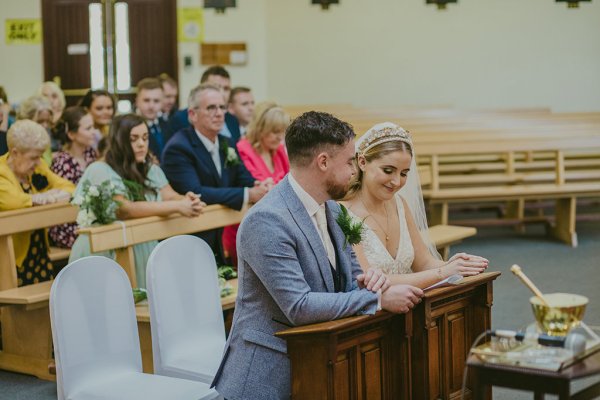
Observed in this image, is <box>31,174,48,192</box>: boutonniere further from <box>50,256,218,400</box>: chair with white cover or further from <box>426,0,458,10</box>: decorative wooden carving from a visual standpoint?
<box>426,0,458,10</box>: decorative wooden carving

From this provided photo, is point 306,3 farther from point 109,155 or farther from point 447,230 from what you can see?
point 109,155

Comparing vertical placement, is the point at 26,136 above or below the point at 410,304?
above

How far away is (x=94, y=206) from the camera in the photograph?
5008 millimetres

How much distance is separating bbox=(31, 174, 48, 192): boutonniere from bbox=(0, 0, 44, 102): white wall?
23.3 ft

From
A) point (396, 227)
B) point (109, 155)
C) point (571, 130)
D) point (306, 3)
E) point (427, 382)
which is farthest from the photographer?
A: point (306, 3)

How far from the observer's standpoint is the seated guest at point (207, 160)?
18.7 ft

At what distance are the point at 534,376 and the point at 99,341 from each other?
166cm

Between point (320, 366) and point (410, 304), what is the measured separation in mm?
399

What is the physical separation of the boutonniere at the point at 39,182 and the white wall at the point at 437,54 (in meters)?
8.10

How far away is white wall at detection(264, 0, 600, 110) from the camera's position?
14.0 metres

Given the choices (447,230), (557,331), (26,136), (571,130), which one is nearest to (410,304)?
(557,331)

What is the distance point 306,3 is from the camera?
14.0 metres

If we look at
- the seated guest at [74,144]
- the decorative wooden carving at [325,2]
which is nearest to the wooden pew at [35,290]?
the seated guest at [74,144]

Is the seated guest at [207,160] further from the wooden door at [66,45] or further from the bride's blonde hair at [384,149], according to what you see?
the wooden door at [66,45]
